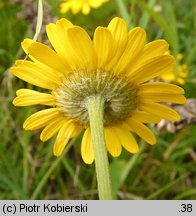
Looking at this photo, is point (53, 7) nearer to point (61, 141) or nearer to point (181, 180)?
point (181, 180)

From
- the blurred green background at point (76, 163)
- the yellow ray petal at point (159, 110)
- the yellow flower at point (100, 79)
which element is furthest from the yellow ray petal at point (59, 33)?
the blurred green background at point (76, 163)

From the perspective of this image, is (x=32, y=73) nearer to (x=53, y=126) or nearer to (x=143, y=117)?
(x=53, y=126)

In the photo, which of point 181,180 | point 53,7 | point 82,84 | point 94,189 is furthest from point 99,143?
point 53,7

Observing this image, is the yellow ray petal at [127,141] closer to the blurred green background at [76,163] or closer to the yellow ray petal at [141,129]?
the yellow ray petal at [141,129]

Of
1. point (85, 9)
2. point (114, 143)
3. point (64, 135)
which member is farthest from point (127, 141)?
point (85, 9)

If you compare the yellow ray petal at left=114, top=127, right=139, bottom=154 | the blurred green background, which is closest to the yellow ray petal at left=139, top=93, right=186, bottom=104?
the yellow ray petal at left=114, top=127, right=139, bottom=154

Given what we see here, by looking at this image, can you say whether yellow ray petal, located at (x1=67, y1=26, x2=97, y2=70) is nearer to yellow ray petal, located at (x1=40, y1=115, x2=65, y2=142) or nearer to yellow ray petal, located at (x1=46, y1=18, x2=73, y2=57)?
yellow ray petal, located at (x1=46, y1=18, x2=73, y2=57)
